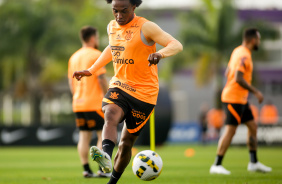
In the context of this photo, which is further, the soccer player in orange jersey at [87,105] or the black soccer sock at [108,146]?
the soccer player in orange jersey at [87,105]

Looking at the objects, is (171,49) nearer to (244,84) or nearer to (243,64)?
(244,84)

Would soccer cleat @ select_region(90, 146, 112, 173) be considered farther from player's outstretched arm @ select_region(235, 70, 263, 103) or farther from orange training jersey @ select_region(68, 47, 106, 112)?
player's outstretched arm @ select_region(235, 70, 263, 103)

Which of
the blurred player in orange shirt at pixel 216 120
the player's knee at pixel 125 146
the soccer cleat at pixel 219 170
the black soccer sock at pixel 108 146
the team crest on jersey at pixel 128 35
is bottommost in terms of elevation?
the blurred player in orange shirt at pixel 216 120

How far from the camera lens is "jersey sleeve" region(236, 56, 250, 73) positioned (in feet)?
34.3

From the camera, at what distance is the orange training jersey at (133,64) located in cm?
718

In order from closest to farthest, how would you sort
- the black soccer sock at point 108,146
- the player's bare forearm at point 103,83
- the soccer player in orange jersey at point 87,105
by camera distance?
the black soccer sock at point 108,146, the player's bare forearm at point 103,83, the soccer player in orange jersey at point 87,105

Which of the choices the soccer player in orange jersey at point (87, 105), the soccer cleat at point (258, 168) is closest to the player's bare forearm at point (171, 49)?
the soccer player in orange jersey at point (87, 105)

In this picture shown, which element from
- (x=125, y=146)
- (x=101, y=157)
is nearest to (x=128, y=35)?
(x=125, y=146)

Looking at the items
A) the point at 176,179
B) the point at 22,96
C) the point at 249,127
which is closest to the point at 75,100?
the point at 176,179

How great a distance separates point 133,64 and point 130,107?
541 mm

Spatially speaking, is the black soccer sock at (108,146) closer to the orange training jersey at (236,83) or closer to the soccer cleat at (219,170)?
the soccer cleat at (219,170)

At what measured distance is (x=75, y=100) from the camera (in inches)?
410

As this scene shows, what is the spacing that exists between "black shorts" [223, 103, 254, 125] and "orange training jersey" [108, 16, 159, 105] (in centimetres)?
362

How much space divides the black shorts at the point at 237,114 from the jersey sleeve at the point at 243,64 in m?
0.67
